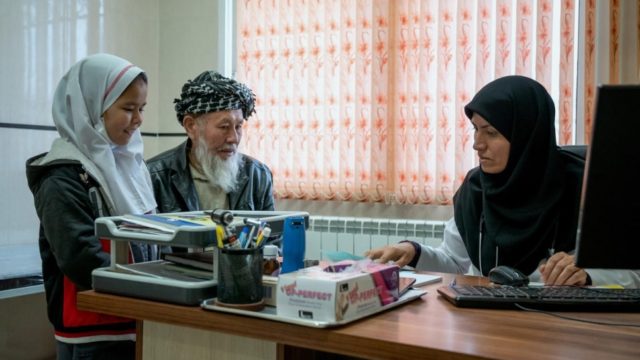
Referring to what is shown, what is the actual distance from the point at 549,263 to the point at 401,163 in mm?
1810

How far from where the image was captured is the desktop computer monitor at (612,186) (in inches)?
34.4

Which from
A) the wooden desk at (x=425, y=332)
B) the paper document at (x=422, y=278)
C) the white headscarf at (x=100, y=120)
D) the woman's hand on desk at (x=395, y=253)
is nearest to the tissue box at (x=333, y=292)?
the wooden desk at (x=425, y=332)

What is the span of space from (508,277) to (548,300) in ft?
0.68

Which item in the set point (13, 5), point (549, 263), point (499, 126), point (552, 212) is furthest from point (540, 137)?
point (13, 5)

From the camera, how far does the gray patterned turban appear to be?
241cm

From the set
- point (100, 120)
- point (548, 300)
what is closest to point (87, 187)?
point (100, 120)

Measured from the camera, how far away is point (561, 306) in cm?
114

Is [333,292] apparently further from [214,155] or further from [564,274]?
[214,155]

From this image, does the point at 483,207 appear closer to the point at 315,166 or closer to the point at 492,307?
the point at 492,307

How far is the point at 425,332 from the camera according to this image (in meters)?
0.97

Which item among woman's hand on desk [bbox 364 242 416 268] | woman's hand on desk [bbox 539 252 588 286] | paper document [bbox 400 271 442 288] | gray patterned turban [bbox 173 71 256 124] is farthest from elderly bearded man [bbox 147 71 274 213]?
woman's hand on desk [bbox 539 252 588 286]

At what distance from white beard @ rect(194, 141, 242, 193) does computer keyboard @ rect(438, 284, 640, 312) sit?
53.0 inches

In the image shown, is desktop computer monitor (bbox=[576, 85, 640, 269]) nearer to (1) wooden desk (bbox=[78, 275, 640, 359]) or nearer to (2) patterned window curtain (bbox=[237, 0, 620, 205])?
(1) wooden desk (bbox=[78, 275, 640, 359])

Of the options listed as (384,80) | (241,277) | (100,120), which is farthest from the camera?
(384,80)
